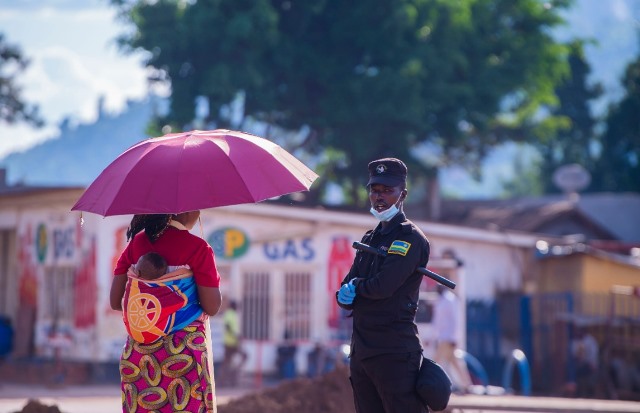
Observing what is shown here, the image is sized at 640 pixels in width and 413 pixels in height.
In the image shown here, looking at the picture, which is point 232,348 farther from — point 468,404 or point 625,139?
point 625,139

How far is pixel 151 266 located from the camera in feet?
19.6

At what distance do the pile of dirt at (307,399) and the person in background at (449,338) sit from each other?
592 centimetres

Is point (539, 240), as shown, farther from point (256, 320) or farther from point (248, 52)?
point (248, 52)

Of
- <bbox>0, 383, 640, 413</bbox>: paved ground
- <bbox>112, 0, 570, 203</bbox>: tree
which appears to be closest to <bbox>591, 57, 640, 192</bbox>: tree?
<bbox>112, 0, 570, 203</bbox>: tree

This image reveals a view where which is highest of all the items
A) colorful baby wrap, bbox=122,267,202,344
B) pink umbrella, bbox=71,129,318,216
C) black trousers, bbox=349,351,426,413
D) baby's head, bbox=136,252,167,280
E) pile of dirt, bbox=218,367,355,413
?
pink umbrella, bbox=71,129,318,216

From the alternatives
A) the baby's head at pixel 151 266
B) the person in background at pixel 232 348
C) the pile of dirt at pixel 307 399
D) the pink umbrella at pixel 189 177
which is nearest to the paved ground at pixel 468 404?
the pile of dirt at pixel 307 399

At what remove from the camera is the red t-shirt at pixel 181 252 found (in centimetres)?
604

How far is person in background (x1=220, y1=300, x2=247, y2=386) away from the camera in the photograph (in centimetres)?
2194

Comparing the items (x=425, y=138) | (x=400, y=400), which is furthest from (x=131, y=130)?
(x=400, y=400)

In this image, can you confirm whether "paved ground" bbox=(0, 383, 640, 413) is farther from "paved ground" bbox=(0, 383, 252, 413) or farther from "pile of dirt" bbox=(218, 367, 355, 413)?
"pile of dirt" bbox=(218, 367, 355, 413)

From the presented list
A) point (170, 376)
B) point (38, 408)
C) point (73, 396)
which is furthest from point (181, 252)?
point (73, 396)

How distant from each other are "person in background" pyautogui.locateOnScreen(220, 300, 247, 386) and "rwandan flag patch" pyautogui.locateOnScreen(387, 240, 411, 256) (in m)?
15.9

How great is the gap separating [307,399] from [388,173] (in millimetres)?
5581

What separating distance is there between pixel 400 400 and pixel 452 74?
2886cm
